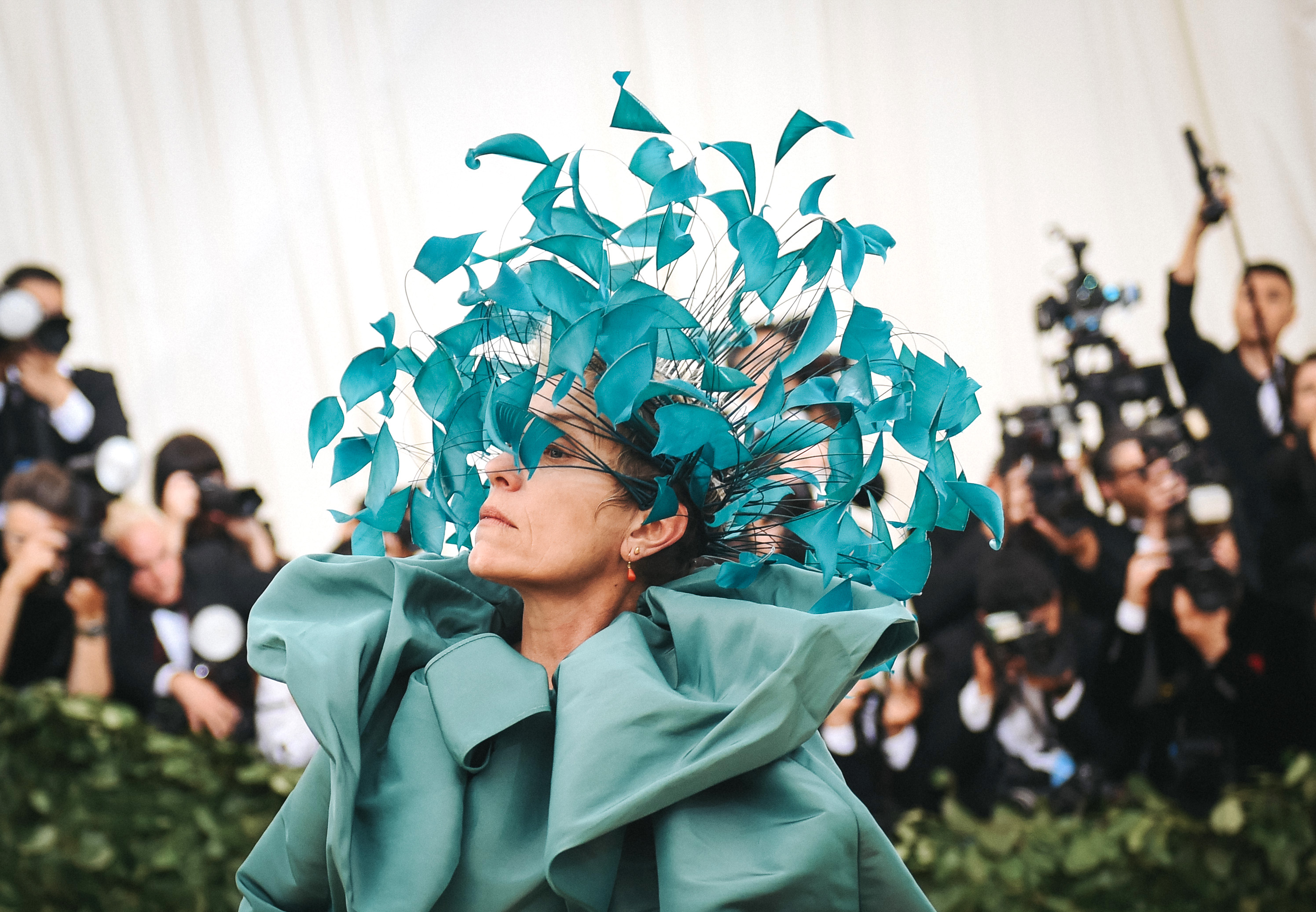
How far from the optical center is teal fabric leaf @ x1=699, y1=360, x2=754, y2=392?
97 cm

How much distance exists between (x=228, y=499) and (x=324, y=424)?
7.08 ft

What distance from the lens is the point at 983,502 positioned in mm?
1053

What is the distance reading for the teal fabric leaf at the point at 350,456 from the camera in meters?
1.14

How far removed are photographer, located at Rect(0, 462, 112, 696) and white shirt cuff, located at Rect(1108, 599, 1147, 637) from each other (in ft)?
8.89

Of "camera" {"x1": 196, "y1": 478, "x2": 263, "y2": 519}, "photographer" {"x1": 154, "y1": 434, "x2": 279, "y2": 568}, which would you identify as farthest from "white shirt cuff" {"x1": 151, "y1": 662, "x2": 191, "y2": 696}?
"camera" {"x1": 196, "y1": 478, "x2": 263, "y2": 519}

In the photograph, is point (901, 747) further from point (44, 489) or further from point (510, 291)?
point (44, 489)

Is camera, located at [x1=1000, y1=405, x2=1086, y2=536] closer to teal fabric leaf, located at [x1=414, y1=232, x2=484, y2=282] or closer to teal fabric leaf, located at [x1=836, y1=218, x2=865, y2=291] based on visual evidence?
teal fabric leaf, located at [x1=836, y1=218, x2=865, y2=291]

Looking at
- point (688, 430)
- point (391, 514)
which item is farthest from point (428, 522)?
point (688, 430)

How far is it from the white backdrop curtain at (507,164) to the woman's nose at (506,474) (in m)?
1.76

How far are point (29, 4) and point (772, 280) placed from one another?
3.06m

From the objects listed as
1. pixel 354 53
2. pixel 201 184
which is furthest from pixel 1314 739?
pixel 201 184

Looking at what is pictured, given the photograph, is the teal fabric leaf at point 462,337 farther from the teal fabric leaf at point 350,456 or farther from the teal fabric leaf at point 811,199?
the teal fabric leaf at point 811,199

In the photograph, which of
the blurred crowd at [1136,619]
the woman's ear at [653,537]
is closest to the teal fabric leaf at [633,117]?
the woman's ear at [653,537]

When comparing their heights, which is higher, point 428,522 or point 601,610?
point 428,522
